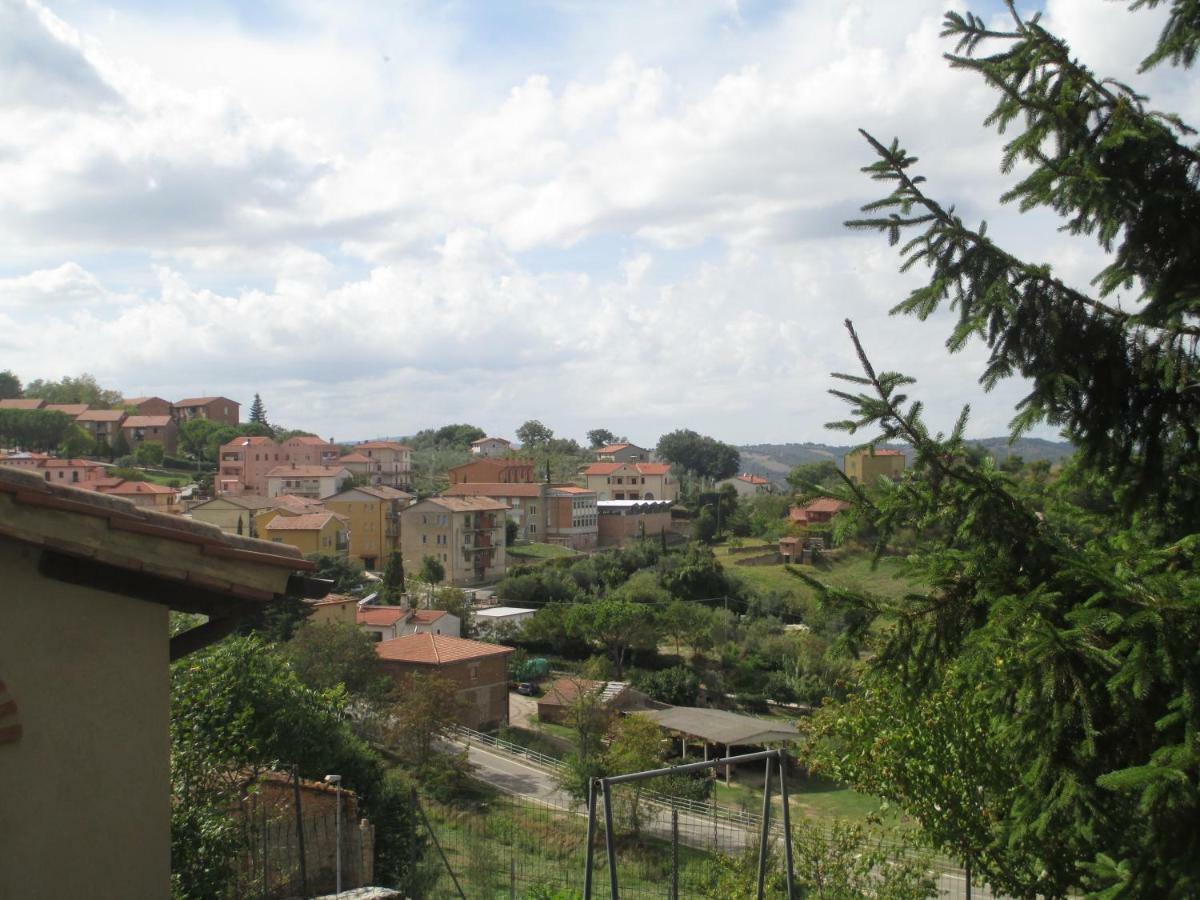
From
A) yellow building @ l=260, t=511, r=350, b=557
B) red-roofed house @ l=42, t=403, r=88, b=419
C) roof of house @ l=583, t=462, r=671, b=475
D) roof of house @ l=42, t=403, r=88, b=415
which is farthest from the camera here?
roof of house @ l=42, t=403, r=88, b=415

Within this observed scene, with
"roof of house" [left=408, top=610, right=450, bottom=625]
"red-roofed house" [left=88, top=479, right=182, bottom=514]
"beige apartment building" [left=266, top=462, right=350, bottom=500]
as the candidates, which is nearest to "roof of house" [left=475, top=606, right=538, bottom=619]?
"roof of house" [left=408, top=610, right=450, bottom=625]

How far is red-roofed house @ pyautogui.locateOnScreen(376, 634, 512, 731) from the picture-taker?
34312mm

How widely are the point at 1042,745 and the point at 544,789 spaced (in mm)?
24714

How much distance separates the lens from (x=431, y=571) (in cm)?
5794

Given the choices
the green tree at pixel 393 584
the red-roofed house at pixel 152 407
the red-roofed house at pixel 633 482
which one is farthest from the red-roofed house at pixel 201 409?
the green tree at pixel 393 584

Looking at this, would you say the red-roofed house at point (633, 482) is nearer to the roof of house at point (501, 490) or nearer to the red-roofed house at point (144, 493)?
the roof of house at point (501, 490)

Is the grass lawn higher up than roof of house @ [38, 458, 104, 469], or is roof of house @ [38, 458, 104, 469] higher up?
roof of house @ [38, 458, 104, 469]

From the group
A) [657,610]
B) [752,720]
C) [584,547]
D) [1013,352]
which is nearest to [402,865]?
[1013,352]

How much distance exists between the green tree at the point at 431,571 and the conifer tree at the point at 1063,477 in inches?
2079

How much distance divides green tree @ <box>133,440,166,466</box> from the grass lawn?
38671mm

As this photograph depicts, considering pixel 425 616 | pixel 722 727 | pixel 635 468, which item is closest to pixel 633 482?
pixel 635 468

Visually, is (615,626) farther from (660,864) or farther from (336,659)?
(660,864)

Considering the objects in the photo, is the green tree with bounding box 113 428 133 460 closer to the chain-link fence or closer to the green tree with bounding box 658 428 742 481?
the green tree with bounding box 658 428 742 481

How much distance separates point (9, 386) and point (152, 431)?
31462mm
